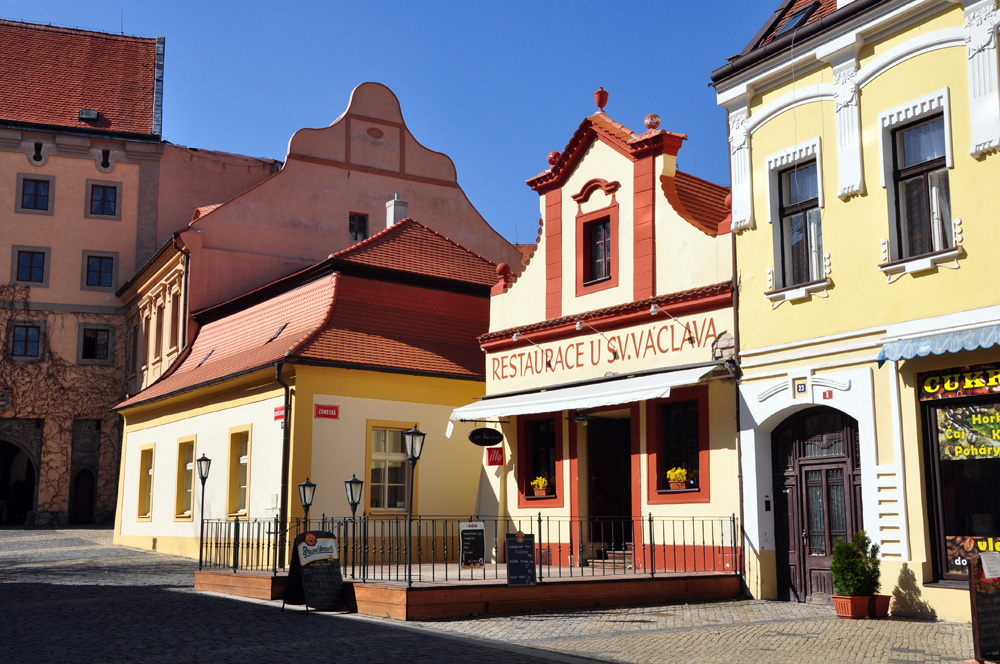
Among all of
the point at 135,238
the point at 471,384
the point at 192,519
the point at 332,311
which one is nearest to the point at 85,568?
the point at 192,519

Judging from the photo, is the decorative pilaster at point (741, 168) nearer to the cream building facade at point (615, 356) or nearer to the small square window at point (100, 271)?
the cream building facade at point (615, 356)

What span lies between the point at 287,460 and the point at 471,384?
4.79 m

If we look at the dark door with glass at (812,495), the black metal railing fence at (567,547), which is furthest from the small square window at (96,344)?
the dark door with glass at (812,495)

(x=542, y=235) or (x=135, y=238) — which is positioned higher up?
(x=135, y=238)

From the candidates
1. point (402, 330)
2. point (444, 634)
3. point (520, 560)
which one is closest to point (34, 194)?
point (402, 330)

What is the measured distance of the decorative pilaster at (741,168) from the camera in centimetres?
1633

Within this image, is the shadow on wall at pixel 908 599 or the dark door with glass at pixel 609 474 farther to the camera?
the dark door with glass at pixel 609 474

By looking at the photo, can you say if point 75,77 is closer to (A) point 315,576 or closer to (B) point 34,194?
(B) point 34,194

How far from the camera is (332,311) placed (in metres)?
22.9

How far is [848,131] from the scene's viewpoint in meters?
14.8

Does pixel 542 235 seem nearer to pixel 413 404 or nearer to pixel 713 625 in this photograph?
pixel 413 404

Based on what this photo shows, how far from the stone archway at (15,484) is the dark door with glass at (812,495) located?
107 ft

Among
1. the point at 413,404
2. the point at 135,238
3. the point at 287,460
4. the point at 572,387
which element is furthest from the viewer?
the point at 135,238

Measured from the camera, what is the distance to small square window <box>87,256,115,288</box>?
37.3 metres
